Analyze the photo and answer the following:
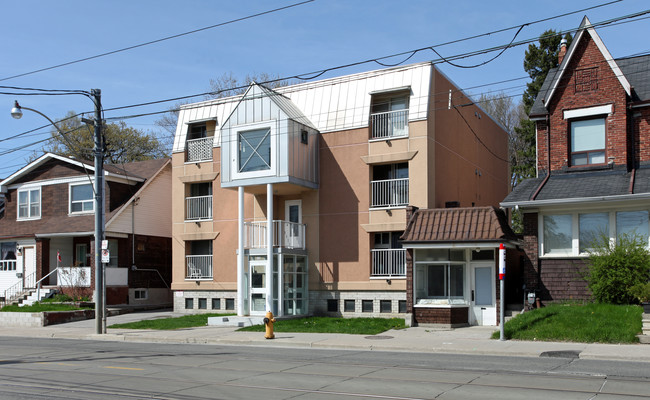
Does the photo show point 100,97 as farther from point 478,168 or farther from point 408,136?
point 478,168

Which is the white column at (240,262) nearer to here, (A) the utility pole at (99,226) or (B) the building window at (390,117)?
(A) the utility pole at (99,226)

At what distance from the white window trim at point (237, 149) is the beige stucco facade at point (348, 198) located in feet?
2.23

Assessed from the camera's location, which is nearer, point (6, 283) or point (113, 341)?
point (113, 341)

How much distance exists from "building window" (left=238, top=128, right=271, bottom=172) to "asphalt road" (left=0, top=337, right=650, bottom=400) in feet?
Answer: 34.9

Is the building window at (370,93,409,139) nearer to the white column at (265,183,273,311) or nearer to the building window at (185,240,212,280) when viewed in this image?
the white column at (265,183,273,311)

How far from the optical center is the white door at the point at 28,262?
35781mm

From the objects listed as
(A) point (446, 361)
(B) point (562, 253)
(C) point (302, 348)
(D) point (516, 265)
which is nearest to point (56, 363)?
(C) point (302, 348)

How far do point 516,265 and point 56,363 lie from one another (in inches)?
691

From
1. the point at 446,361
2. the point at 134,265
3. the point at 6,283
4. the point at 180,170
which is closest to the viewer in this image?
the point at 446,361

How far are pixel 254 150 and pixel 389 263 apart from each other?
7158 mm

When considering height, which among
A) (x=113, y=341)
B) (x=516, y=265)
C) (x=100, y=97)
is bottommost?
(x=113, y=341)

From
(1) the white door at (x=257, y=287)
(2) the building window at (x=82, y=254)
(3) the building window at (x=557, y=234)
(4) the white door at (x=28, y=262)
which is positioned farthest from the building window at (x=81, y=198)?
(3) the building window at (x=557, y=234)

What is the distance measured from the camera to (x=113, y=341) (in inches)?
867

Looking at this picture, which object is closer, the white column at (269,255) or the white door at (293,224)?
the white column at (269,255)
